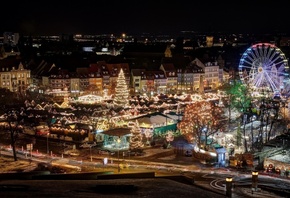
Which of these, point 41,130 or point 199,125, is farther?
point 41,130

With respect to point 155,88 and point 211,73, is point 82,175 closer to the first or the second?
point 155,88

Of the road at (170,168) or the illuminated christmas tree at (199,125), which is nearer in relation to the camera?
the road at (170,168)

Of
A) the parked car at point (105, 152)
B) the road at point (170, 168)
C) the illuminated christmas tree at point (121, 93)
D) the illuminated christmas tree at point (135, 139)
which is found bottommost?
the road at point (170, 168)

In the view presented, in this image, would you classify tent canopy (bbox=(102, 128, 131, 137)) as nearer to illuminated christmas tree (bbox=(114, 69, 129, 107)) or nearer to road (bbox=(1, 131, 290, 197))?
road (bbox=(1, 131, 290, 197))

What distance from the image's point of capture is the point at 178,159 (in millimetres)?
24594

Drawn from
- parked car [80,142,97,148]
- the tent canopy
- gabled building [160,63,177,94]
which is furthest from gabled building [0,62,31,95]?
the tent canopy

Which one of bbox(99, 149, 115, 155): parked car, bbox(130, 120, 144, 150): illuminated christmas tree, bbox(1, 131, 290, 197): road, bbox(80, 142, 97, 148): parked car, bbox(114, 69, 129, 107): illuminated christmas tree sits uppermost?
bbox(114, 69, 129, 107): illuminated christmas tree

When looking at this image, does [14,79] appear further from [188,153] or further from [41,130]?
[188,153]

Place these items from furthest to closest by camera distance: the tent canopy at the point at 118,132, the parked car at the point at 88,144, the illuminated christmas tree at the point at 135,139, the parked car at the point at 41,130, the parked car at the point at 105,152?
the parked car at the point at 41,130 → the parked car at the point at 88,144 → the tent canopy at the point at 118,132 → the illuminated christmas tree at the point at 135,139 → the parked car at the point at 105,152

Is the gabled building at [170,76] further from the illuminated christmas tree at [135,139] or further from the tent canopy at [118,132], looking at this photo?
the illuminated christmas tree at [135,139]

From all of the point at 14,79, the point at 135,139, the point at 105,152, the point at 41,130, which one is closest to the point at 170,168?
the point at 135,139

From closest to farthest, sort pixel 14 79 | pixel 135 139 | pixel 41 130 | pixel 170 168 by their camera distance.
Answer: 1. pixel 170 168
2. pixel 135 139
3. pixel 41 130
4. pixel 14 79

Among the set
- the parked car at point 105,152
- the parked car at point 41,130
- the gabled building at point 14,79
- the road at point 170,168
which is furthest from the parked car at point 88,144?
the gabled building at point 14,79

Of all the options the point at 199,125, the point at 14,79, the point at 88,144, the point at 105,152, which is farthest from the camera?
the point at 14,79
